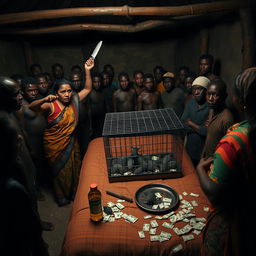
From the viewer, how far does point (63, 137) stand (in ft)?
13.6

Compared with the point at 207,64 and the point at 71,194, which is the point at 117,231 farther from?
the point at 207,64

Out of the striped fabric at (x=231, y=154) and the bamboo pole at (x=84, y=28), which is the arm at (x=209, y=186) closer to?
the striped fabric at (x=231, y=154)

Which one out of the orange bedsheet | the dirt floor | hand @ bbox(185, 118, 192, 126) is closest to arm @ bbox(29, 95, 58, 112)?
the orange bedsheet


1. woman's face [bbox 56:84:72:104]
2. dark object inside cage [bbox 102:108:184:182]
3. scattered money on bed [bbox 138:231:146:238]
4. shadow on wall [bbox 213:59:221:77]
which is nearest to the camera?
scattered money on bed [bbox 138:231:146:238]

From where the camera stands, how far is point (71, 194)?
4.55 m

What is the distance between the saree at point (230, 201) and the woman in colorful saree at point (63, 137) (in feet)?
9.84

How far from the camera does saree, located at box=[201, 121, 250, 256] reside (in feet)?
4.88

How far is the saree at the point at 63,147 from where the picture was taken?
13.2 feet

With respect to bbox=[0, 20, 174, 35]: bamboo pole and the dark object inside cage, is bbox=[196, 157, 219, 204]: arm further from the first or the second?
bbox=[0, 20, 174, 35]: bamboo pole

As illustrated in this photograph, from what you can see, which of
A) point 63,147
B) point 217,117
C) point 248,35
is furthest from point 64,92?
point 248,35

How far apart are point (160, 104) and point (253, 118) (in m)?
4.06

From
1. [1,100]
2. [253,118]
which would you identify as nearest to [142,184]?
[253,118]

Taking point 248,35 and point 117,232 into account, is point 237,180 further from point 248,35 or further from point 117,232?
point 248,35

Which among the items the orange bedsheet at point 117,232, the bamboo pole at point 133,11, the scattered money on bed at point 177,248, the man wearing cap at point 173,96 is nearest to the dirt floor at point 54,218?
the orange bedsheet at point 117,232
